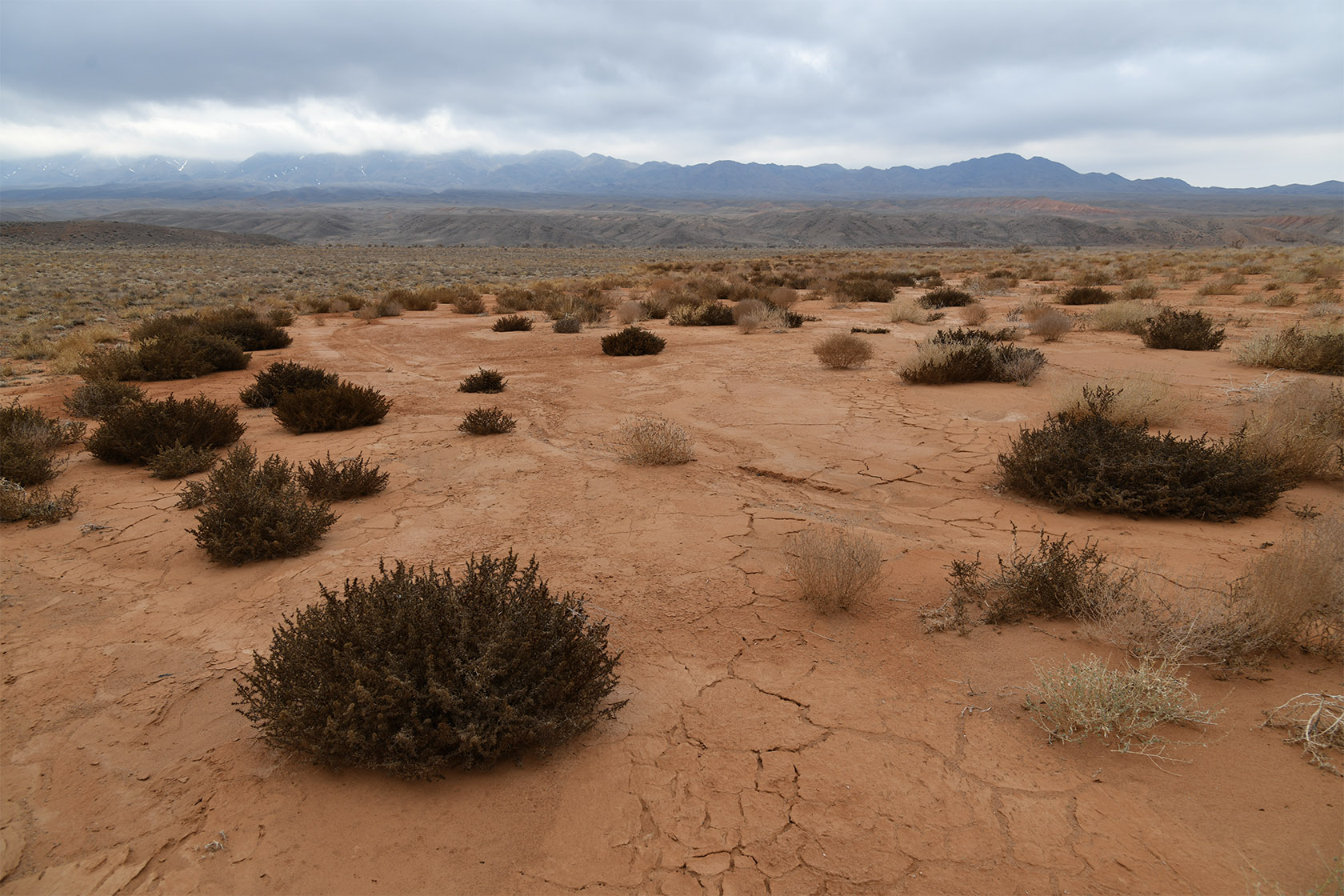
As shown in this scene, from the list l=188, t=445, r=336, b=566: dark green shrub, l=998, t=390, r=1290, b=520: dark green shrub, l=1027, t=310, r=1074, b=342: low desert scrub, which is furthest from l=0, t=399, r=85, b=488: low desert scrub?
l=1027, t=310, r=1074, b=342: low desert scrub

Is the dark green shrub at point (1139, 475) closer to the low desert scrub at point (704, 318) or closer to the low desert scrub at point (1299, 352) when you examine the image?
the low desert scrub at point (1299, 352)

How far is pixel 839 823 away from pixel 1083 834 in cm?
84

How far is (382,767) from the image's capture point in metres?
2.65

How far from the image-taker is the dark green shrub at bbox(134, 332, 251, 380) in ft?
35.0

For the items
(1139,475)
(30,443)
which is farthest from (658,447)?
(30,443)

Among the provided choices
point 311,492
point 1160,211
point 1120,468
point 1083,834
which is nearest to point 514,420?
point 311,492

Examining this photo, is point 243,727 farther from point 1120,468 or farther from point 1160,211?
point 1160,211

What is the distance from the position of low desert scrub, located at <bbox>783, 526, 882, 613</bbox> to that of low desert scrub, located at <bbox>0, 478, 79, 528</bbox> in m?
5.65

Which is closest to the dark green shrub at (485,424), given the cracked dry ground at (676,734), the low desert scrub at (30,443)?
the cracked dry ground at (676,734)

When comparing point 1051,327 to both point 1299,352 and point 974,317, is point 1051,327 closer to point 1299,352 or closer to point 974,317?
point 974,317

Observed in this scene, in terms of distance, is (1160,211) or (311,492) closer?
(311,492)

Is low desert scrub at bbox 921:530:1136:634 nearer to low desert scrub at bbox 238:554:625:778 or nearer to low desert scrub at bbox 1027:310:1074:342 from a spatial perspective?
low desert scrub at bbox 238:554:625:778

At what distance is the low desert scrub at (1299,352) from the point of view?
905 centimetres

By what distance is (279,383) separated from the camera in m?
9.01
